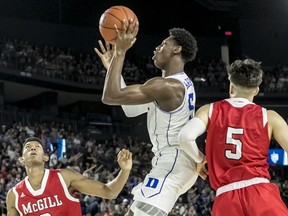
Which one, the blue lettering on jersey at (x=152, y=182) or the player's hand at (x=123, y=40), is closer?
the player's hand at (x=123, y=40)

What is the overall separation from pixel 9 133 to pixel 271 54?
584 inches

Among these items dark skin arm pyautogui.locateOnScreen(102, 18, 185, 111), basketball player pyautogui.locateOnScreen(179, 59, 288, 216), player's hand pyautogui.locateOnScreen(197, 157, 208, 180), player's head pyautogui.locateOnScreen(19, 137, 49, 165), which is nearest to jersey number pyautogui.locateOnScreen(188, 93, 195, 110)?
dark skin arm pyautogui.locateOnScreen(102, 18, 185, 111)

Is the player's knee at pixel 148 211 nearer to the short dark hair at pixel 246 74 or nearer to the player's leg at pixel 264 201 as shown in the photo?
the player's leg at pixel 264 201

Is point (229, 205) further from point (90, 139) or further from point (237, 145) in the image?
point (90, 139)

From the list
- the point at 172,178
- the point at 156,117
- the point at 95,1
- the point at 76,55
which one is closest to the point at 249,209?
the point at 172,178

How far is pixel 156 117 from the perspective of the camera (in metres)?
4.24

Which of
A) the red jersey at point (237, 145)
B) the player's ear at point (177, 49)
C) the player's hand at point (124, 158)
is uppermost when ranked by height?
the player's ear at point (177, 49)

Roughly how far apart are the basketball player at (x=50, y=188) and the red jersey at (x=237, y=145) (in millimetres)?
1105

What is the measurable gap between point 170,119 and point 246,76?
2.46 ft

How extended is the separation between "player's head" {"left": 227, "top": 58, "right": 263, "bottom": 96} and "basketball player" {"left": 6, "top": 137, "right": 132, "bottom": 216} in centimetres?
122

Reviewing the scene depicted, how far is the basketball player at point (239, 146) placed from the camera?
3.46 meters

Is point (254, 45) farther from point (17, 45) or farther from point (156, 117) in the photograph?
point (156, 117)

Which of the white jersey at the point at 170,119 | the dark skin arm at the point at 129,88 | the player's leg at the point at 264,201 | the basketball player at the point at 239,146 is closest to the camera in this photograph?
the player's leg at the point at 264,201

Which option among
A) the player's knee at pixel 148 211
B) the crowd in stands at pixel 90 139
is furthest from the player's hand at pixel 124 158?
the crowd in stands at pixel 90 139
